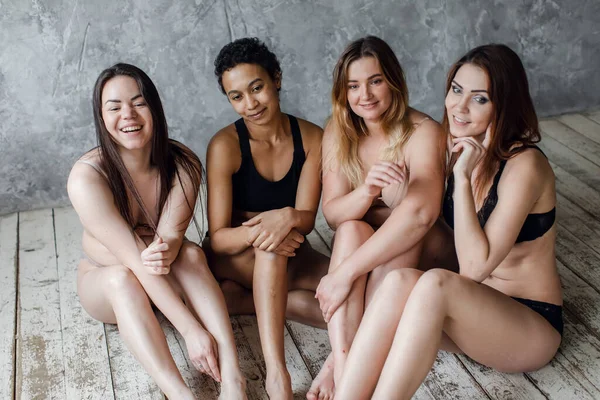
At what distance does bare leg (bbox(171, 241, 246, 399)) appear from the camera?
2473mm

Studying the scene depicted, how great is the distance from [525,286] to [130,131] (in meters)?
1.40

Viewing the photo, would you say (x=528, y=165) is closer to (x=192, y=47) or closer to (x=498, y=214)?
(x=498, y=214)

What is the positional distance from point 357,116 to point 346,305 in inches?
27.4

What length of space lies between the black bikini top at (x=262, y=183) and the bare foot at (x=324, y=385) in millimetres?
663

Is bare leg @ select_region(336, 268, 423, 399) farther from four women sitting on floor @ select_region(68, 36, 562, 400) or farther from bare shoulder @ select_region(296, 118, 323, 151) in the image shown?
bare shoulder @ select_region(296, 118, 323, 151)

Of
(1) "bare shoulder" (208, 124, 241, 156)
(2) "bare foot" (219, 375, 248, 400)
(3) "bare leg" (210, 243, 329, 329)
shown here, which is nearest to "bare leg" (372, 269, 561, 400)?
→ (2) "bare foot" (219, 375, 248, 400)

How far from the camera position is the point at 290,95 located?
441 cm

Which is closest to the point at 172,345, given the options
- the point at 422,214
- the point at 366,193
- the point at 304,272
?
the point at 304,272

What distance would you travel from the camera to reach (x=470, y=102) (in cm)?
238

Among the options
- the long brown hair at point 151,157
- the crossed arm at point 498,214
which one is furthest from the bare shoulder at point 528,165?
the long brown hair at point 151,157

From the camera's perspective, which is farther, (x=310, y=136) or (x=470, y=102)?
(x=310, y=136)

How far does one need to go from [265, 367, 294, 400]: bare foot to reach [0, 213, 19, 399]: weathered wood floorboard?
887 mm

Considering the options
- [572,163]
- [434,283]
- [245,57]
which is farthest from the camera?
[572,163]

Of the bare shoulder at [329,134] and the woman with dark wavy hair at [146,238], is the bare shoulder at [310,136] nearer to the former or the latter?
the bare shoulder at [329,134]
